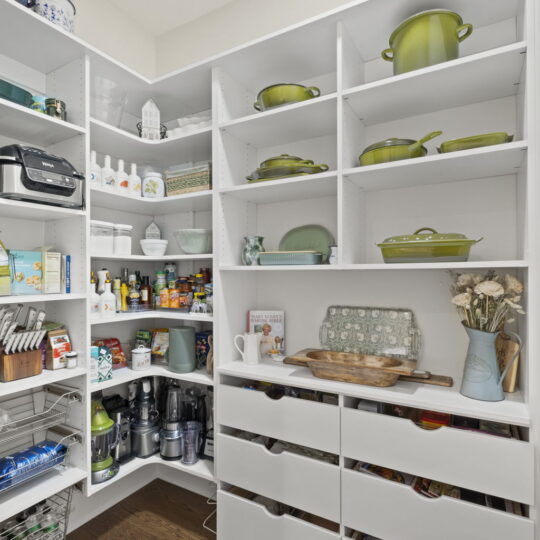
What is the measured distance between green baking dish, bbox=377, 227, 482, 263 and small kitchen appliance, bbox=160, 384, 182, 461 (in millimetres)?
1402

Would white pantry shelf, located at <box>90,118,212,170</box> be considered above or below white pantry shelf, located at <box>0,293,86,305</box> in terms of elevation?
above

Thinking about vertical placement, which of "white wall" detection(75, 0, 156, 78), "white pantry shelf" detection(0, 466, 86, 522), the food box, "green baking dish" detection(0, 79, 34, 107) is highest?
"white wall" detection(75, 0, 156, 78)

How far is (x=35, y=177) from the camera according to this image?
1382 mm

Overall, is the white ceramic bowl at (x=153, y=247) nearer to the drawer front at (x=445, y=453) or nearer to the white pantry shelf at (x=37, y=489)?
the white pantry shelf at (x=37, y=489)

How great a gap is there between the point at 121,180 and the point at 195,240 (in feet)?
1.66

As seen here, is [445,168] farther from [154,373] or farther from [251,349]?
[154,373]

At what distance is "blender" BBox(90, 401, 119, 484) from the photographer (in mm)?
Answer: 1667

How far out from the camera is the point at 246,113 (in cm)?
193

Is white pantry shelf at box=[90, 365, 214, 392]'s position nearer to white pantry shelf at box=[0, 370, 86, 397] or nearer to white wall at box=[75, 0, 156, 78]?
Result: white pantry shelf at box=[0, 370, 86, 397]

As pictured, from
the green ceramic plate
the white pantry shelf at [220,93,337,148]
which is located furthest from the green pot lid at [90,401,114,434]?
the white pantry shelf at [220,93,337,148]

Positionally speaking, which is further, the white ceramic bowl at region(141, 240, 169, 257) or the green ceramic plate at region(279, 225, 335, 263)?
the white ceramic bowl at region(141, 240, 169, 257)

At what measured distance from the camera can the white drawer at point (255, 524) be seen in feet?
4.65

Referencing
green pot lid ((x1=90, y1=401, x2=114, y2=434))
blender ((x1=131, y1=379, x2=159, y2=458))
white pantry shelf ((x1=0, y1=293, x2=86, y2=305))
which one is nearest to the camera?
white pantry shelf ((x1=0, y1=293, x2=86, y2=305))

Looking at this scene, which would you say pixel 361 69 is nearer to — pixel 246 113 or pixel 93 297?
pixel 246 113
